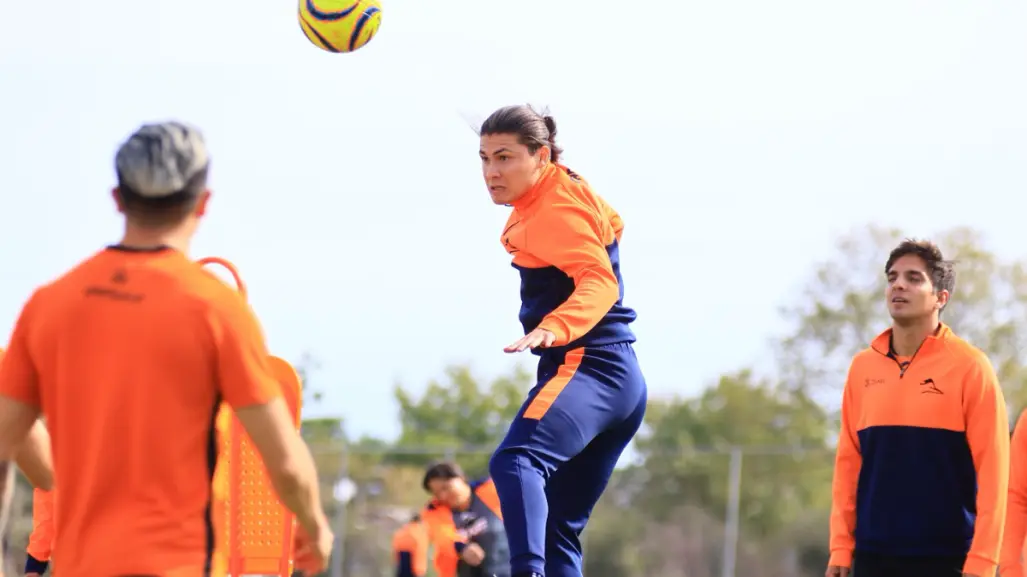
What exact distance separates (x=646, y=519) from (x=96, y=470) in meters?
24.0

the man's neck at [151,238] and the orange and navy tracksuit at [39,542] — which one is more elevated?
the man's neck at [151,238]

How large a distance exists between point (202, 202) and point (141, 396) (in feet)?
1.84

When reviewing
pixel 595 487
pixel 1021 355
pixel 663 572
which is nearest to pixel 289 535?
pixel 595 487

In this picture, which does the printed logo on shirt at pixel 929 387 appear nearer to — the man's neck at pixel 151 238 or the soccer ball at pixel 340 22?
the soccer ball at pixel 340 22

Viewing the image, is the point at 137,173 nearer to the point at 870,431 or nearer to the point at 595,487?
the point at 595,487

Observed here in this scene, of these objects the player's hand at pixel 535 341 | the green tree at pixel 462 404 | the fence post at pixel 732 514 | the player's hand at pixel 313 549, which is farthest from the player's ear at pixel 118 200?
the green tree at pixel 462 404

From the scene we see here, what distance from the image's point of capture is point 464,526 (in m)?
Result: 14.2

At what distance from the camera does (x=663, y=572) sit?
26609 millimetres

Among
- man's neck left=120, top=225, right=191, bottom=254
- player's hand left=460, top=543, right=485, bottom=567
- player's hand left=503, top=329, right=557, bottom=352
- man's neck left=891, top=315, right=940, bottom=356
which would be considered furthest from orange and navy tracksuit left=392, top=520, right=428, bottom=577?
man's neck left=120, top=225, right=191, bottom=254

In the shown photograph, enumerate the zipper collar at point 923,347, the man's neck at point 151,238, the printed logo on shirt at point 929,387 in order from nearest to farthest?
1. the man's neck at point 151,238
2. the printed logo on shirt at point 929,387
3. the zipper collar at point 923,347

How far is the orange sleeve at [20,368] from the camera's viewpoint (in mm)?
4215

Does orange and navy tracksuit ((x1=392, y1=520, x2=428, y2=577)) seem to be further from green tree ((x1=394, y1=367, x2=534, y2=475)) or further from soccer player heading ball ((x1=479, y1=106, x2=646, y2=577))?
green tree ((x1=394, y1=367, x2=534, y2=475))

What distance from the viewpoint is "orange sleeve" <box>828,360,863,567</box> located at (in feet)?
24.3

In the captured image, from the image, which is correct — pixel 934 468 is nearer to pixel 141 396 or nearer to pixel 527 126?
pixel 527 126
